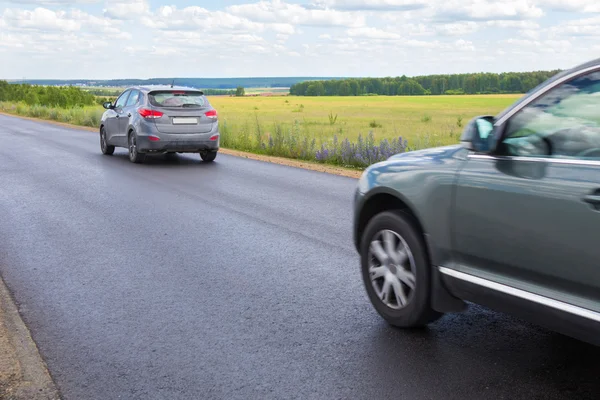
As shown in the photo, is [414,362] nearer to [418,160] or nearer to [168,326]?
[418,160]

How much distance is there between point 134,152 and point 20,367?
500 inches

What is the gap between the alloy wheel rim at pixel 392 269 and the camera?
4938 millimetres

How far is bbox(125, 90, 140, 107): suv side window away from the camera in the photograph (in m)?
17.2

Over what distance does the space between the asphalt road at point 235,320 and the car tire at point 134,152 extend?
607cm

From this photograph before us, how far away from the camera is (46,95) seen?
8169 cm

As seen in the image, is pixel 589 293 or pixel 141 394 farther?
pixel 141 394

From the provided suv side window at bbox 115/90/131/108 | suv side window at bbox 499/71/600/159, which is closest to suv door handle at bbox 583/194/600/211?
suv side window at bbox 499/71/600/159

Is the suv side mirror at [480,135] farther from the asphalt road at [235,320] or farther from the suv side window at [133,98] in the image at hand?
the suv side window at [133,98]

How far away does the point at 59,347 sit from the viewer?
4.93 metres

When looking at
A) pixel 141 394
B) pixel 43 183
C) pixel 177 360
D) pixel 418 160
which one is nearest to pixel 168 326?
pixel 177 360

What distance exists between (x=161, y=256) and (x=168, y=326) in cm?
233

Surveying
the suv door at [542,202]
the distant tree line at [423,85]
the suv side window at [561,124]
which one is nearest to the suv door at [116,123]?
the suv door at [542,202]

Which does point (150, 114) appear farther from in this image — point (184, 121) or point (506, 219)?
point (506, 219)

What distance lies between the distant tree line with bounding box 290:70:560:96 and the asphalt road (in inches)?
3389
